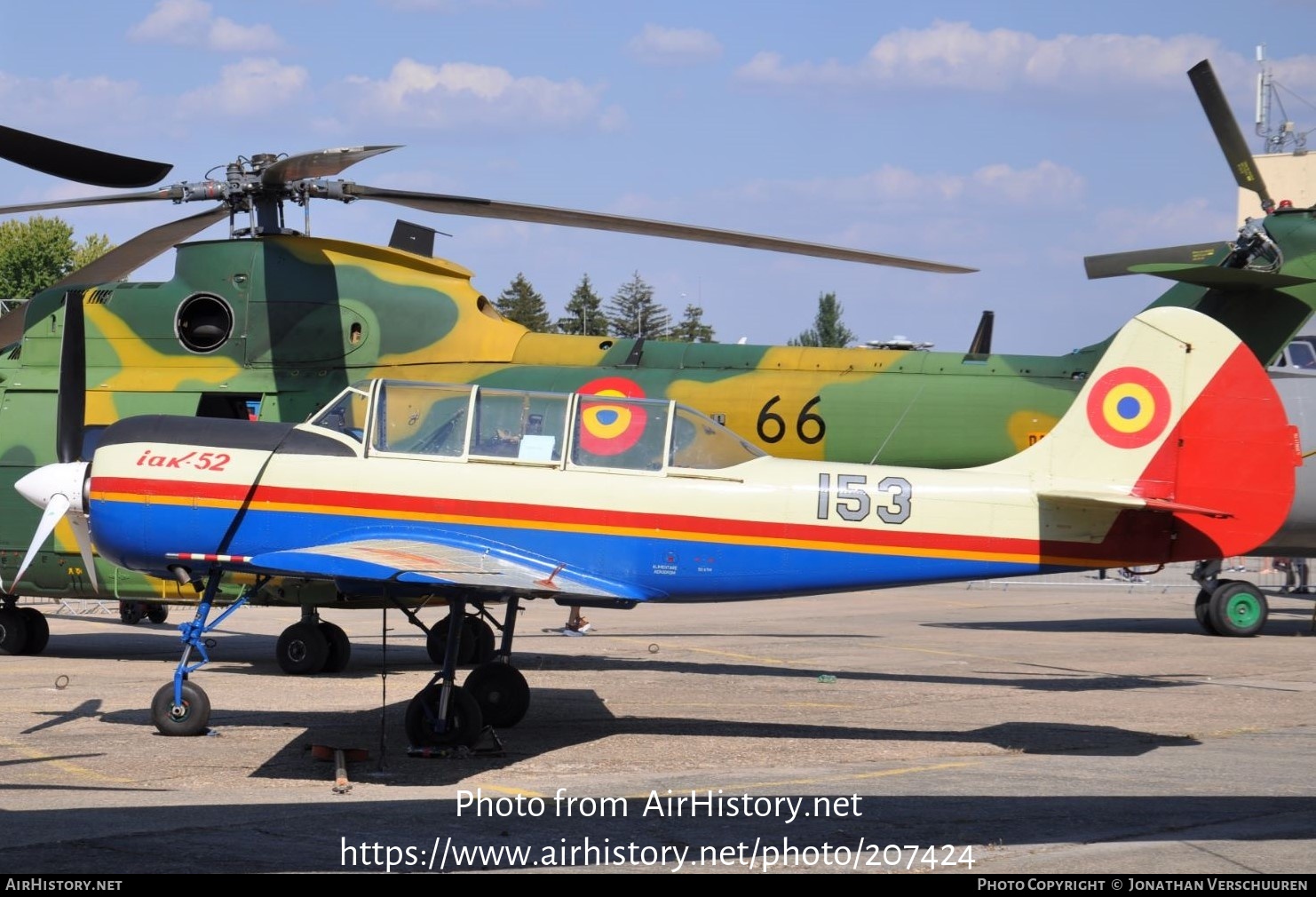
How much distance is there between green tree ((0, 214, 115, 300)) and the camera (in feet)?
243

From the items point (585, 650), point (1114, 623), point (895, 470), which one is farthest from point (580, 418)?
point (1114, 623)

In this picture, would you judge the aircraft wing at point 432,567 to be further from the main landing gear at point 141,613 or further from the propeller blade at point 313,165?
the main landing gear at point 141,613

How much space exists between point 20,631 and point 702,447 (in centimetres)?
1017

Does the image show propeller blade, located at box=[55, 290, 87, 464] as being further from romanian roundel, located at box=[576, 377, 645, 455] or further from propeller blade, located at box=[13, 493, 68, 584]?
romanian roundel, located at box=[576, 377, 645, 455]

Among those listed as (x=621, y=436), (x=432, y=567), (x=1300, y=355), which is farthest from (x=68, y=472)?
(x=1300, y=355)

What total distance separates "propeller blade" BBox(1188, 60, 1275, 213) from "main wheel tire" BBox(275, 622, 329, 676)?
12.7m

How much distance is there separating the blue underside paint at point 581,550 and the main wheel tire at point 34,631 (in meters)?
6.67

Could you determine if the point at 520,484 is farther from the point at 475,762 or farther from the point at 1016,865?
the point at 1016,865

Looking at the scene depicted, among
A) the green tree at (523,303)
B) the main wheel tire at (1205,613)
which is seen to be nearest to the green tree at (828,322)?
the green tree at (523,303)

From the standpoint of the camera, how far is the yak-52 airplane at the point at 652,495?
410 inches

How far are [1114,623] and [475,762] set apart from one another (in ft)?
51.0

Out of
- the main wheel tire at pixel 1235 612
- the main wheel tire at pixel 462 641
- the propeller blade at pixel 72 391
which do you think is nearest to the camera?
the propeller blade at pixel 72 391

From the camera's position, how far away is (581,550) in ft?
35.6

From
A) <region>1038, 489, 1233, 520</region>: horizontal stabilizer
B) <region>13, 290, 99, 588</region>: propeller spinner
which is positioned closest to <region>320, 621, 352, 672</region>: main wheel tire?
<region>13, 290, 99, 588</region>: propeller spinner
